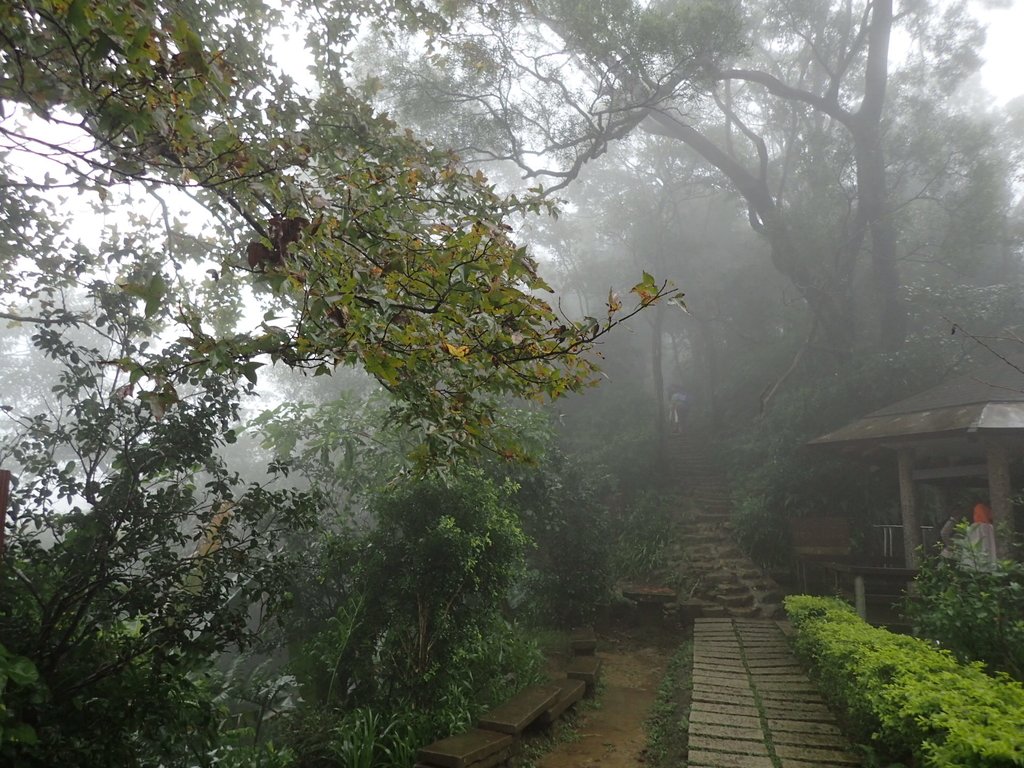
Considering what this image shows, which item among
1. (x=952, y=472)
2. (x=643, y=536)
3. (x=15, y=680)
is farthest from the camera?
(x=643, y=536)

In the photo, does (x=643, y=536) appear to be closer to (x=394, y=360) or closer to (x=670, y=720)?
(x=670, y=720)

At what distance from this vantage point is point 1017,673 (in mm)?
4055

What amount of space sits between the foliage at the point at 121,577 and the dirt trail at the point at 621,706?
9.70 feet

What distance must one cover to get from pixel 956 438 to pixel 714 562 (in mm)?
4799

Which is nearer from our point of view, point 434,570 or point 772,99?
point 434,570

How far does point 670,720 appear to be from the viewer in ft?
19.1

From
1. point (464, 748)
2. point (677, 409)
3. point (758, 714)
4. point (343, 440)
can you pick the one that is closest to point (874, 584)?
point (758, 714)

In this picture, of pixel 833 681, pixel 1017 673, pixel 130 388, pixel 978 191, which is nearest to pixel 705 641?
pixel 833 681

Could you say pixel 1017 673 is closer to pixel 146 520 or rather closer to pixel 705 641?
pixel 705 641

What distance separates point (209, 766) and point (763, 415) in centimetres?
1449

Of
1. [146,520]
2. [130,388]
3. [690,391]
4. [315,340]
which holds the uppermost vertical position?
[690,391]

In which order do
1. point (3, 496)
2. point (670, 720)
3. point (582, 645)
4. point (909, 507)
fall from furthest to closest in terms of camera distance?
1. point (909, 507)
2. point (582, 645)
3. point (670, 720)
4. point (3, 496)

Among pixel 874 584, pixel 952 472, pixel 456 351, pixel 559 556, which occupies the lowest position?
pixel 874 584

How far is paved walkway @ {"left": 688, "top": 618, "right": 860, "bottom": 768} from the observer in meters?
4.18
